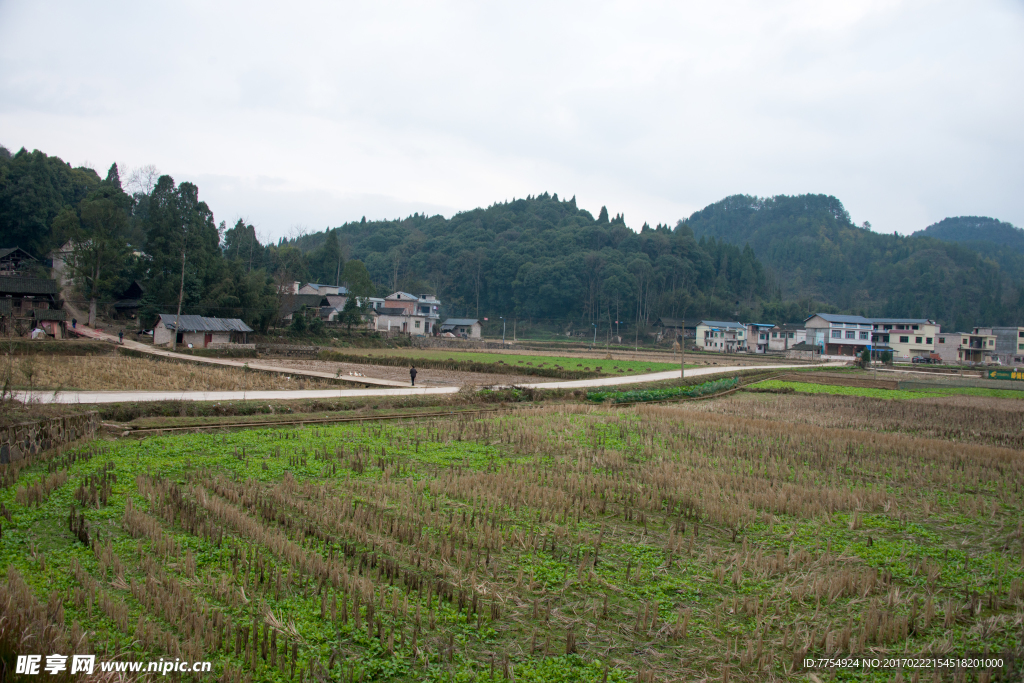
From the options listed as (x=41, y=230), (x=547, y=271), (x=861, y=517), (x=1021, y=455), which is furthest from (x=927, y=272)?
(x=41, y=230)

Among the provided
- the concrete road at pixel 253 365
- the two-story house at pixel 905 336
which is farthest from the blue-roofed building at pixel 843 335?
the concrete road at pixel 253 365

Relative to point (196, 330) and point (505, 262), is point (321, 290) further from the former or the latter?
point (505, 262)

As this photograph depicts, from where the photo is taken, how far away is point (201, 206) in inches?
2185

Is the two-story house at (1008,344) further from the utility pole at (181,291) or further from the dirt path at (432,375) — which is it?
the utility pole at (181,291)

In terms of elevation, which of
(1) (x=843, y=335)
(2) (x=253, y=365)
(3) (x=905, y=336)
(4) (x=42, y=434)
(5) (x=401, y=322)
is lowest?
(2) (x=253, y=365)

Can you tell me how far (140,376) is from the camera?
22969mm

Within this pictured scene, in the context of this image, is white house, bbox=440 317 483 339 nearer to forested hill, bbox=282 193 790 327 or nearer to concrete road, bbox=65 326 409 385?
forested hill, bbox=282 193 790 327

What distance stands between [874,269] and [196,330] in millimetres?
125978

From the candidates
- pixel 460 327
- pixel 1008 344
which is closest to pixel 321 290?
pixel 460 327

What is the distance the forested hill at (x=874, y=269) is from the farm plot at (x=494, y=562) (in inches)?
4267

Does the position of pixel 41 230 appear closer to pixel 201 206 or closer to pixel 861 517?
pixel 201 206

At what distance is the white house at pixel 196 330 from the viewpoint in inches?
1571

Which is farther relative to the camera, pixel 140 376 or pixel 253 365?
pixel 253 365

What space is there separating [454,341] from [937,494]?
54.8 m
